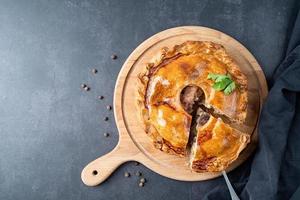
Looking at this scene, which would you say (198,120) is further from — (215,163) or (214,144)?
(215,163)

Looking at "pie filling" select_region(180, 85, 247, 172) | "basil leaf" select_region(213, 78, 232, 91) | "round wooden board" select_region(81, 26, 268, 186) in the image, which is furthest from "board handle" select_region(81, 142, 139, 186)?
"basil leaf" select_region(213, 78, 232, 91)

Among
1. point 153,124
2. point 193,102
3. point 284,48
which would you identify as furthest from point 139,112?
point 284,48

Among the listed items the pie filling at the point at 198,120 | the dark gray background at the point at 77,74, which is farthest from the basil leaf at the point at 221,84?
the dark gray background at the point at 77,74

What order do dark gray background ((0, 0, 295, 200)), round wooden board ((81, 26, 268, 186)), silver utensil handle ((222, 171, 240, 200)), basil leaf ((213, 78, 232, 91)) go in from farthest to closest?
dark gray background ((0, 0, 295, 200)) → round wooden board ((81, 26, 268, 186)) → silver utensil handle ((222, 171, 240, 200)) → basil leaf ((213, 78, 232, 91))

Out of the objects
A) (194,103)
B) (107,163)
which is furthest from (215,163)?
(107,163)

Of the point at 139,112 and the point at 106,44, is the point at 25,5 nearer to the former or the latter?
the point at 106,44

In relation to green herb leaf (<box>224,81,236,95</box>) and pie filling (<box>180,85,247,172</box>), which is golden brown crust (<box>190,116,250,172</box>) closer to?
pie filling (<box>180,85,247,172</box>)

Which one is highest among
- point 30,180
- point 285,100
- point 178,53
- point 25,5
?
point 25,5
